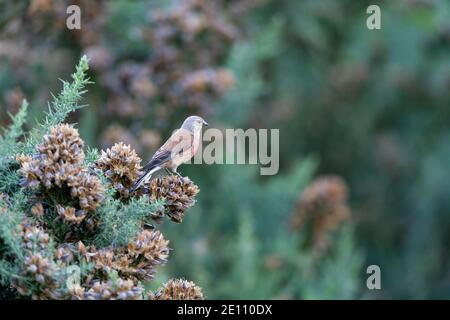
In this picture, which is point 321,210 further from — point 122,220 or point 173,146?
point 122,220

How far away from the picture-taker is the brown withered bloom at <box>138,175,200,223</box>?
11.8 ft

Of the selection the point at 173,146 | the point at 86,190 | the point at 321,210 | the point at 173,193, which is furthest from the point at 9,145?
the point at 321,210

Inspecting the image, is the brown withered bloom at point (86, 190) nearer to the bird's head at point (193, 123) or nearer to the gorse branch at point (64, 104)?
the gorse branch at point (64, 104)

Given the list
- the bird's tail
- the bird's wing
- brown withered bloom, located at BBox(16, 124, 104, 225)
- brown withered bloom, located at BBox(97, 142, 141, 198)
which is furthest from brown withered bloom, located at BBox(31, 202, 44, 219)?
the bird's wing

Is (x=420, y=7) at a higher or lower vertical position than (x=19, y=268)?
higher

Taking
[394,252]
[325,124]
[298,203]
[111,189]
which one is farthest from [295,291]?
[325,124]

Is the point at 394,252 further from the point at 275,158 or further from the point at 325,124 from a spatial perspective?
the point at 275,158

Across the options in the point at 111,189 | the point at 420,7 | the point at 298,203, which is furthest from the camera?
the point at 420,7

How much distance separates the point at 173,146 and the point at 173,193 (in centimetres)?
→ 129

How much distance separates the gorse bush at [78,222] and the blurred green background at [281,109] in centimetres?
258

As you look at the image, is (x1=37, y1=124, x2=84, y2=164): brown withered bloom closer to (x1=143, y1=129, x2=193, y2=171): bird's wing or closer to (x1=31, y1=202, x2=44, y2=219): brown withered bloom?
(x1=31, y1=202, x2=44, y2=219): brown withered bloom
